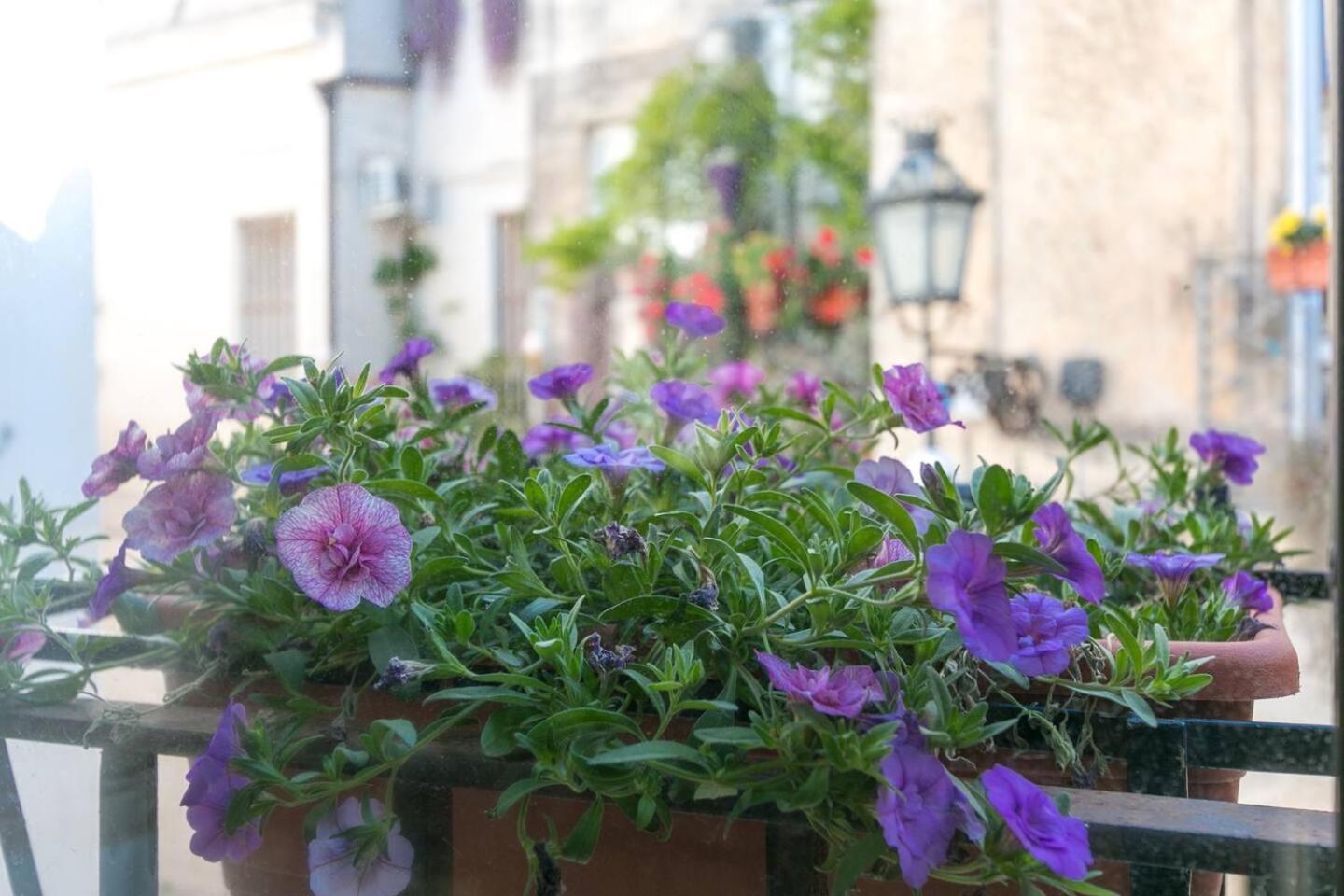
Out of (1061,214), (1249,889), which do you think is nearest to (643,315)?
(1061,214)

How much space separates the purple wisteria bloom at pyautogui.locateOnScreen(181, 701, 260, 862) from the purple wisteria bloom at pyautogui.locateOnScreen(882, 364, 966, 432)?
0.37m

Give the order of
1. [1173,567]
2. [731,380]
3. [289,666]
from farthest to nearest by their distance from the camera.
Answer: [731,380], [1173,567], [289,666]

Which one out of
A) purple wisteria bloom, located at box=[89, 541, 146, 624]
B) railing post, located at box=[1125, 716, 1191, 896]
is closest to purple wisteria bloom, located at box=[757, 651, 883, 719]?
railing post, located at box=[1125, 716, 1191, 896]

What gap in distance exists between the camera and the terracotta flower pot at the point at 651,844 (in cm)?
50

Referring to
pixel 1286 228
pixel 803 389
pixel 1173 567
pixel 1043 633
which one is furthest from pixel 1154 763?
pixel 1286 228

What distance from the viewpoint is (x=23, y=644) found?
616 mm

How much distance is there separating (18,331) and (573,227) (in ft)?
11.0

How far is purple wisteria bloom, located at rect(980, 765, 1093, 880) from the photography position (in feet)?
1.33

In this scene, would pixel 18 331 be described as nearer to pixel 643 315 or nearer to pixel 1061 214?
pixel 643 315

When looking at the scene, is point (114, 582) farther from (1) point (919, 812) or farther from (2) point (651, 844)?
(1) point (919, 812)

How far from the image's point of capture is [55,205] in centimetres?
64

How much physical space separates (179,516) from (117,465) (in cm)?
6

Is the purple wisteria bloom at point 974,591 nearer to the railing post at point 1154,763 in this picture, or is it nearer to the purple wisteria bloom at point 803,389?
the railing post at point 1154,763

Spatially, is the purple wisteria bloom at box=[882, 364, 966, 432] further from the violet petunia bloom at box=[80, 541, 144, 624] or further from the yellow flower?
the yellow flower
